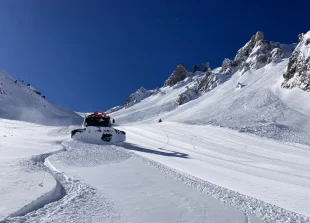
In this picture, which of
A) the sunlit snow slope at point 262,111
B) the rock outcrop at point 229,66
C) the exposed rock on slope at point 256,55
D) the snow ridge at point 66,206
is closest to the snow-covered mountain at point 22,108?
the sunlit snow slope at point 262,111

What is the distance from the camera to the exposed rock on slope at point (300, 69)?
46.6 m

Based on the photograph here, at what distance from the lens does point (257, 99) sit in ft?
150

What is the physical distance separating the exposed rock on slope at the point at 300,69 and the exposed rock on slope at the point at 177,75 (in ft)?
280

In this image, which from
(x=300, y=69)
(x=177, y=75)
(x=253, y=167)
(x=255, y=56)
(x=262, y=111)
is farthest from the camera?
(x=177, y=75)

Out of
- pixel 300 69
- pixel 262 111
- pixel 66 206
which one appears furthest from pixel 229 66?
pixel 66 206

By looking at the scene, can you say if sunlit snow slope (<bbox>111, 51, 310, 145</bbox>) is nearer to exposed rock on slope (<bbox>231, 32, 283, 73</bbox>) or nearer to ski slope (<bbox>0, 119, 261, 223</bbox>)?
exposed rock on slope (<bbox>231, 32, 283, 73</bbox>)

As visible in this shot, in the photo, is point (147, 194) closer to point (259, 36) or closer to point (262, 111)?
point (262, 111)

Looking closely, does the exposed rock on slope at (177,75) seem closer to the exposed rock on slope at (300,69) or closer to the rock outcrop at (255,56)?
the rock outcrop at (255,56)

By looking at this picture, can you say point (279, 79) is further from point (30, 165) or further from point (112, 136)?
point (30, 165)

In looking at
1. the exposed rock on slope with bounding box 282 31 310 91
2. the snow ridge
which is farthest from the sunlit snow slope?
the snow ridge

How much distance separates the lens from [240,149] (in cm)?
1689

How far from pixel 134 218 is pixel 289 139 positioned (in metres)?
19.4

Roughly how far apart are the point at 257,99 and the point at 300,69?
33.9 ft

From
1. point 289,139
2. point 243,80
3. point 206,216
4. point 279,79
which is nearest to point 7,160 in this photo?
point 206,216
